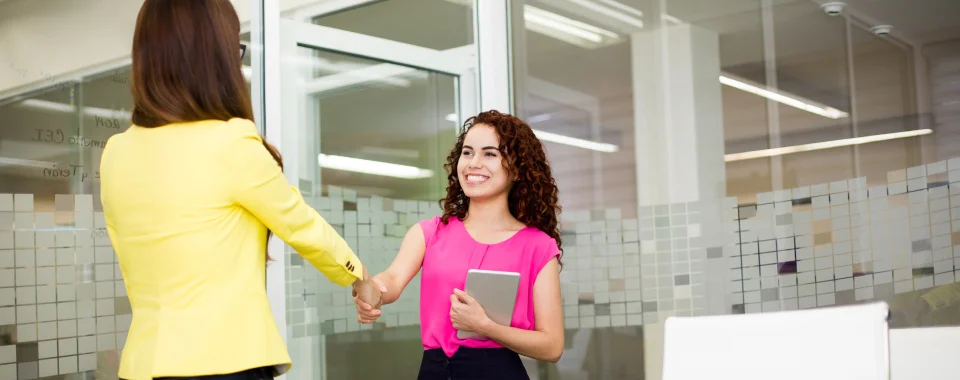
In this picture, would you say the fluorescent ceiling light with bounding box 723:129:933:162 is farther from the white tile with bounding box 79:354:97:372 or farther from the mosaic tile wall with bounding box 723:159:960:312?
the white tile with bounding box 79:354:97:372

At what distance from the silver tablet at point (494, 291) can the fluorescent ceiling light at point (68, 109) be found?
1.40 meters

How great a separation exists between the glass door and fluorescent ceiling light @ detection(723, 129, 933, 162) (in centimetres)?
134

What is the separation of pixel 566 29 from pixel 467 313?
1931 mm

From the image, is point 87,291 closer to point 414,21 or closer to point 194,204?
point 194,204

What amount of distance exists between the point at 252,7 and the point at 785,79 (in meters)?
2.04

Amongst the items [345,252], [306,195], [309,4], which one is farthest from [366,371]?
[345,252]

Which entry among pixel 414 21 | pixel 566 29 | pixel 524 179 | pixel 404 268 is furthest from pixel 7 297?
pixel 566 29

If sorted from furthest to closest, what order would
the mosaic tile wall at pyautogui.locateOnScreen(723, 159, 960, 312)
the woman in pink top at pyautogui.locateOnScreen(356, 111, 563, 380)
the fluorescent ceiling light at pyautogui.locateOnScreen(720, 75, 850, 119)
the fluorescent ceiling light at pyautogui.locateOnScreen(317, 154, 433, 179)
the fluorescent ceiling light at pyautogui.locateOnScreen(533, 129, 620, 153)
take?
the fluorescent ceiling light at pyautogui.locateOnScreen(533, 129, 620, 153), the fluorescent ceiling light at pyautogui.locateOnScreen(317, 154, 433, 179), the fluorescent ceiling light at pyautogui.locateOnScreen(720, 75, 850, 119), the mosaic tile wall at pyautogui.locateOnScreen(723, 159, 960, 312), the woman in pink top at pyautogui.locateOnScreen(356, 111, 563, 380)

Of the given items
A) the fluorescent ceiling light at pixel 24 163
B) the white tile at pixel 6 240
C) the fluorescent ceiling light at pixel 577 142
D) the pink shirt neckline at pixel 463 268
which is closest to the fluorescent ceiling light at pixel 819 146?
the fluorescent ceiling light at pixel 577 142

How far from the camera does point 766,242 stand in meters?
3.44

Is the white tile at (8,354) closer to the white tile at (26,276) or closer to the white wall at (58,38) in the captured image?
the white tile at (26,276)

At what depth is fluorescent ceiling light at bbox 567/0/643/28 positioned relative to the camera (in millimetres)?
3915

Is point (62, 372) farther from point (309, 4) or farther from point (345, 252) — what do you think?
point (309, 4)

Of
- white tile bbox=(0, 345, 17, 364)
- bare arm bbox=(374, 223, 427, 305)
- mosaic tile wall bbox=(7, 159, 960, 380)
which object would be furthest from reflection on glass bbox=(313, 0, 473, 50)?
white tile bbox=(0, 345, 17, 364)
